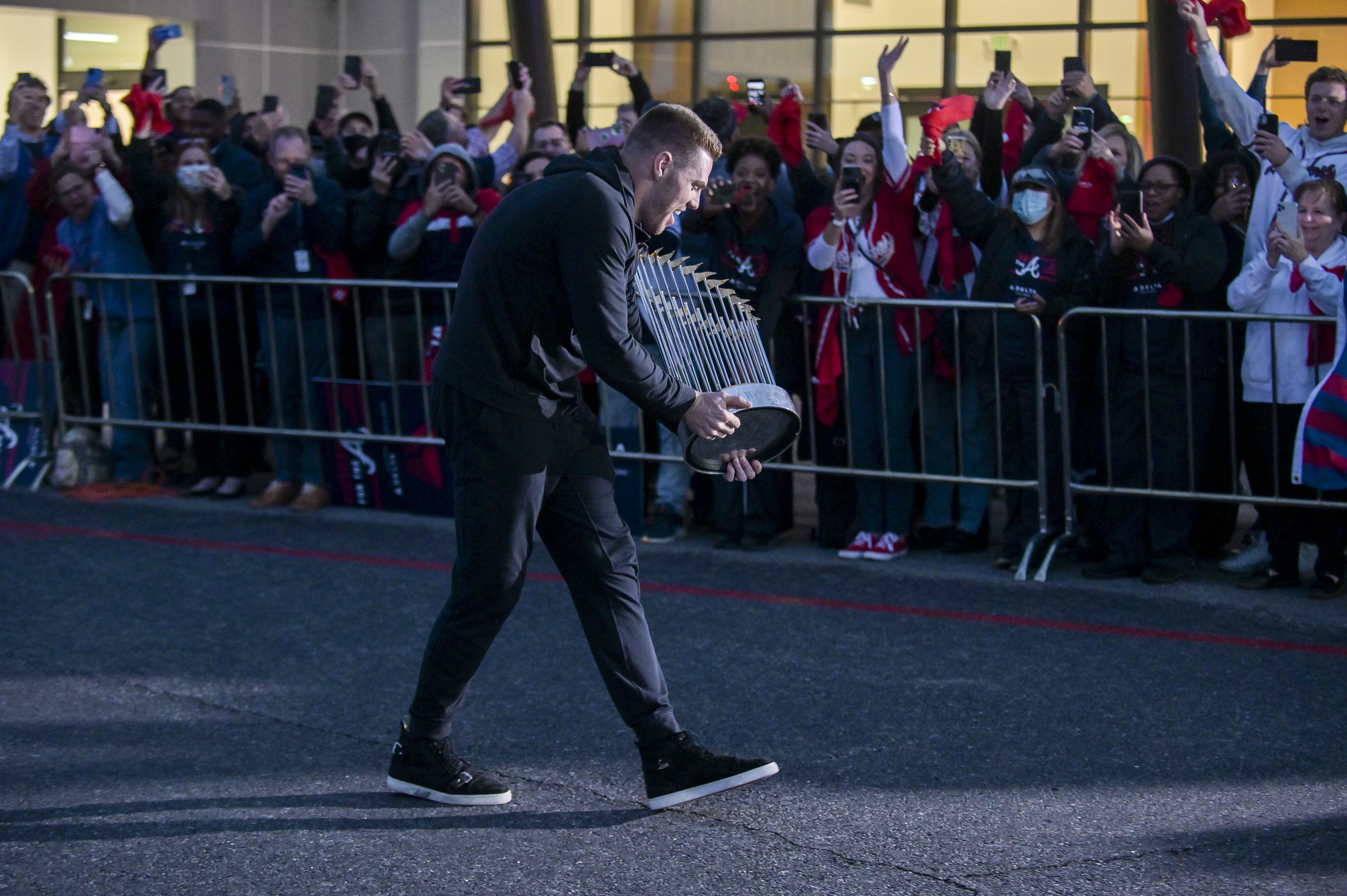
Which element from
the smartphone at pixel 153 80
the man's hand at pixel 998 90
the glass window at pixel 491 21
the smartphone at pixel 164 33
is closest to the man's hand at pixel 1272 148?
the man's hand at pixel 998 90

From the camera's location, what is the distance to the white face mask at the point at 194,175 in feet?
29.6

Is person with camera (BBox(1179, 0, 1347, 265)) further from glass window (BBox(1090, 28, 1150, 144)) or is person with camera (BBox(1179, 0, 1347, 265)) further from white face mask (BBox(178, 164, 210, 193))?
glass window (BBox(1090, 28, 1150, 144))

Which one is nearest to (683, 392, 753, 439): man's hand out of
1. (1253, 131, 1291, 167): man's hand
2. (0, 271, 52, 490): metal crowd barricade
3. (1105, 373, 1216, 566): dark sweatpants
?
(1105, 373, 1216, 566): dark sweatpants

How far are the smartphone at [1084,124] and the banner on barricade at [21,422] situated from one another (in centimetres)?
633

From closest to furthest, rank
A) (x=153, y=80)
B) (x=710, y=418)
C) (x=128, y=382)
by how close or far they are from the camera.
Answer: (x=710, y=418)
(x=128, y=382)
(x=153, y=80)

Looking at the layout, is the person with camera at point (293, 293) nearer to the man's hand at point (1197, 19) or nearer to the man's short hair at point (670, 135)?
the man's hand at point (1197, 19)

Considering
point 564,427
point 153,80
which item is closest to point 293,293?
point 153,80

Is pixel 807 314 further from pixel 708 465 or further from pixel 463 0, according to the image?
pixel 463 0

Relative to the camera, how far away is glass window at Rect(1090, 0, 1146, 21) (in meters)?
17.1

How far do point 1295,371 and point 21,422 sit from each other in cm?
741

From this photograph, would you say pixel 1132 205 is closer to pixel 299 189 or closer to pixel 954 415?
pixel 954 415

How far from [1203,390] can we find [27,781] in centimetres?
533

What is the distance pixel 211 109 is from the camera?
10094 mm

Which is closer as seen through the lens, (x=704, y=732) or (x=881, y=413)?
(x=704, y=732)
